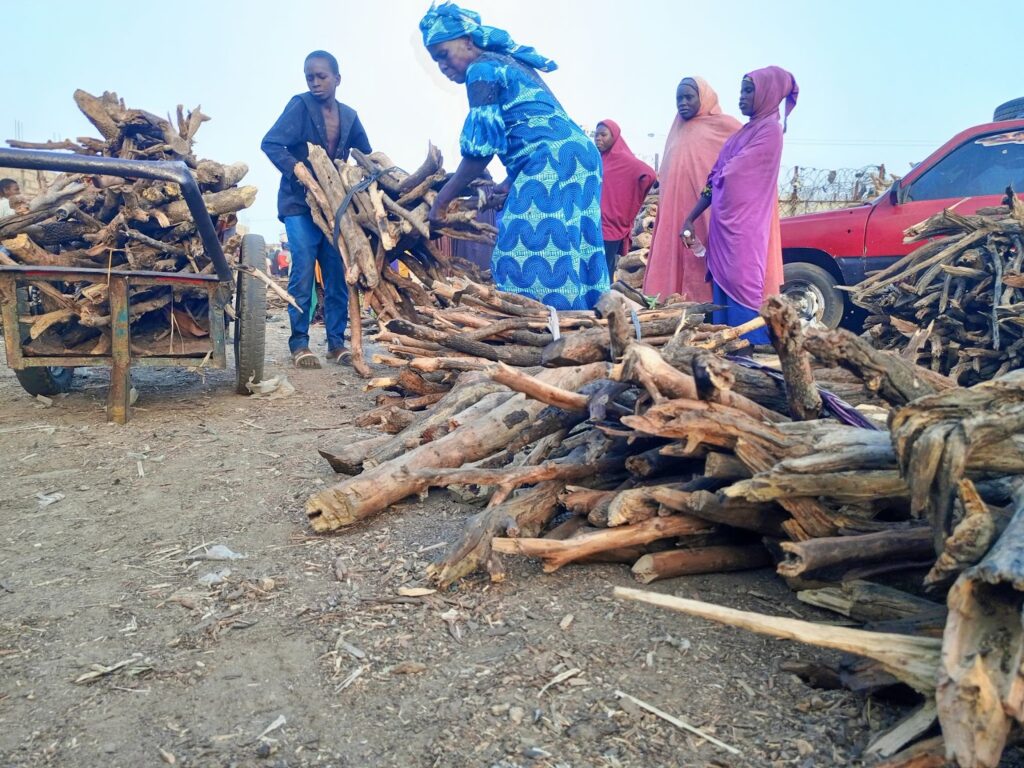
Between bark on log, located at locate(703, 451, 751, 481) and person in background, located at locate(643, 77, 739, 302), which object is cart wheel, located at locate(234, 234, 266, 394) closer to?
person in background, located at locate(643, 77, 739, 302)

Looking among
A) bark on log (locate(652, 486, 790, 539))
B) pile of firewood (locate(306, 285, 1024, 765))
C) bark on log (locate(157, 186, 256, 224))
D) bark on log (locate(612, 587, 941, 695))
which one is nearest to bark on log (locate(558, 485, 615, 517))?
pile of firewood (locate(306, 285, 1024, 765))

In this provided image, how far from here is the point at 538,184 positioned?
14.5 feet

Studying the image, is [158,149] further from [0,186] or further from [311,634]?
[311,634]

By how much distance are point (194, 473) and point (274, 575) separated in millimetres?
1322

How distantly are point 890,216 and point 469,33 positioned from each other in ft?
17.9

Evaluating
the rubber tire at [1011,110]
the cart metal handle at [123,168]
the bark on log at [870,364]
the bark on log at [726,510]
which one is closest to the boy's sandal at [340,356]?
the cart metal handle at [123,168]

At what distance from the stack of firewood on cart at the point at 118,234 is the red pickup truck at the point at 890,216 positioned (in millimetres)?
5736

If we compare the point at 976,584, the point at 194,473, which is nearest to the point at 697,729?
the point at 976,584

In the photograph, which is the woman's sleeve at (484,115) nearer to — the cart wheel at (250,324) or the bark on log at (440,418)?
the bark on log at (440,418)

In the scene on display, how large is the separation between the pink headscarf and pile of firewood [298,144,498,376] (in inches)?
78.9

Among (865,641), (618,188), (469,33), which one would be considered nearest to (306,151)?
(469,33)

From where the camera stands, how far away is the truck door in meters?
7.09

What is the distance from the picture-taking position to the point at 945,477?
63.9 inches

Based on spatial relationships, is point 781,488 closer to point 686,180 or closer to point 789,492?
point 789,492
